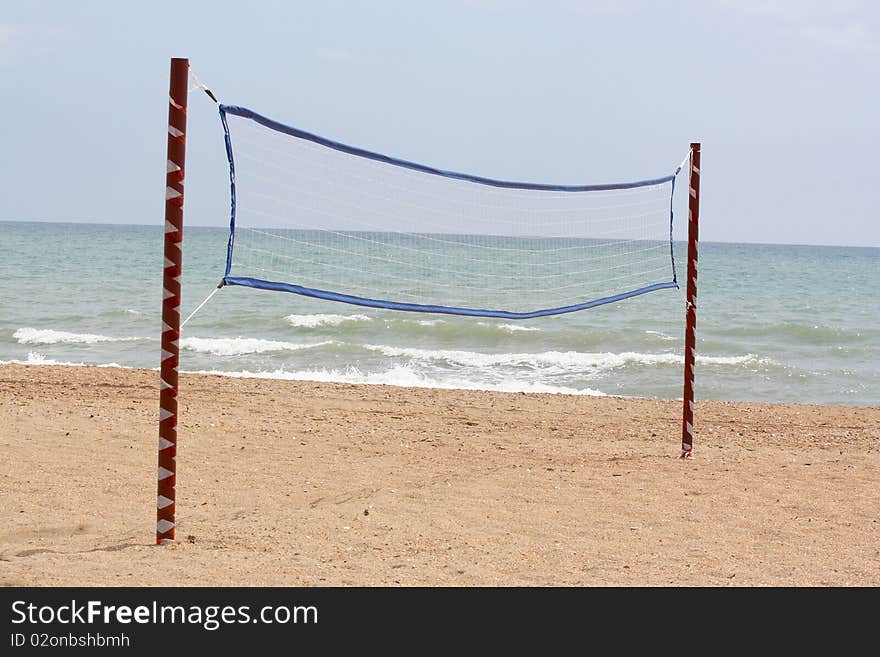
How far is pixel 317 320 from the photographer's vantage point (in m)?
18.4

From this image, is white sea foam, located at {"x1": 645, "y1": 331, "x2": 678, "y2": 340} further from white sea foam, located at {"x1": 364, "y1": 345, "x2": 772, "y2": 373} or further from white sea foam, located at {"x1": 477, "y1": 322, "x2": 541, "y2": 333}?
white sea foam, located at {"x1": 477, "y1": 322, "x2": 541, "y2": 333}

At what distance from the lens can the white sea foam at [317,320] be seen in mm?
18156

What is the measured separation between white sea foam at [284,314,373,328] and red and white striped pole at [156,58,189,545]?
1330 cm

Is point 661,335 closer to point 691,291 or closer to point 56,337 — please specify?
point 56,337

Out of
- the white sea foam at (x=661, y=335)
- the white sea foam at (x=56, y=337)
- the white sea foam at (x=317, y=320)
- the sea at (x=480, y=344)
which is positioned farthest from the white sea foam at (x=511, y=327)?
the white sea foam at (x=56, y=337)

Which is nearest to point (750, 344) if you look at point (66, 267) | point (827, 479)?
point (827, 479)

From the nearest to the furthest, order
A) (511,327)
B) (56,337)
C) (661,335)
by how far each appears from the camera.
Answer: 1. (56,337)
2. (661,335)
3. (511,327)

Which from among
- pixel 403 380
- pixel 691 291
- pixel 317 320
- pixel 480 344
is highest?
pixel 691 291

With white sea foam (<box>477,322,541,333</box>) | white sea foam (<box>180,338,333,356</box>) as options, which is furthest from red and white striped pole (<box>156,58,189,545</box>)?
white sea foam (<box>477,322,541,333</box>)

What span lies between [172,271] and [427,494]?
231 centimetres

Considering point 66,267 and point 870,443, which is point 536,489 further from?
point 66,267

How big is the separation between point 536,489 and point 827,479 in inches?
81.5

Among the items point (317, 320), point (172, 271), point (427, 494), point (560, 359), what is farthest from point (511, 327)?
point (172, 271)

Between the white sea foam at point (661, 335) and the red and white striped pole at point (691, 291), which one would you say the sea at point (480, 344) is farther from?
the red and white striped pole at point (691, 291)
